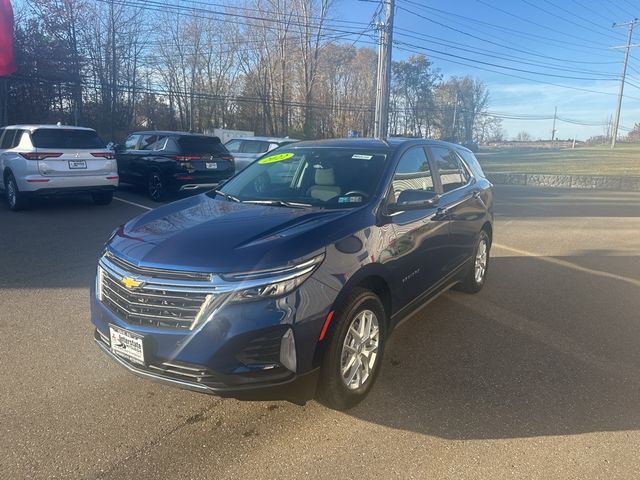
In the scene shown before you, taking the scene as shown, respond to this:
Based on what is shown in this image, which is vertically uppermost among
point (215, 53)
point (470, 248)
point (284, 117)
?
point (215, 53)

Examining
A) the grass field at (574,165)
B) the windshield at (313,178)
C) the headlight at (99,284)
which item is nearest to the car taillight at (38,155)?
the windshield at (313,178)

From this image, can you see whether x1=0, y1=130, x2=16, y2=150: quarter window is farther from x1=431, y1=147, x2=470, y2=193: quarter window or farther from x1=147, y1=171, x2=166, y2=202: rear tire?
x1=431, y1=147, x2=470, y2=193: quarter window

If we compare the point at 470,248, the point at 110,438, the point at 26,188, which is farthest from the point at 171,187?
the point at 110,438

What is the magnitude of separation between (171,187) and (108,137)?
83.7 feet

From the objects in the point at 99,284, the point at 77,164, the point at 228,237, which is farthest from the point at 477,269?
the point at 77,164

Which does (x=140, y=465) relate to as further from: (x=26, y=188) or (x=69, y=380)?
(x=26, y=188)

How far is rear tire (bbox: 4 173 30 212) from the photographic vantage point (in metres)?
9.75

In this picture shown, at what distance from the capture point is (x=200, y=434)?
9.41ft

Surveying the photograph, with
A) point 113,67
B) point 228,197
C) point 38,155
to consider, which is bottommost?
point 228,197

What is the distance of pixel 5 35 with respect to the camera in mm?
20359

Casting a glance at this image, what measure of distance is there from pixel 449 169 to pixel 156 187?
9092mm

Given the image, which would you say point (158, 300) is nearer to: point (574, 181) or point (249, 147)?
point (249, 147)

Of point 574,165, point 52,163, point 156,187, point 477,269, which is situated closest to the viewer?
point 477,269

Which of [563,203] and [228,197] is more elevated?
[228,197]
